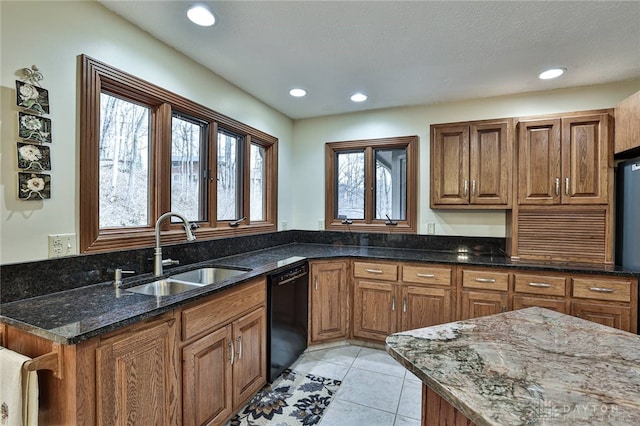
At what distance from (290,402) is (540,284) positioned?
213 centimetres

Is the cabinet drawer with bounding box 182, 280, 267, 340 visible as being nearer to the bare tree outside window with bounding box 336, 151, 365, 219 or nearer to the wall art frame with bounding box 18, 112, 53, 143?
the wall art frame with bounding box 18, 112, 53, 143

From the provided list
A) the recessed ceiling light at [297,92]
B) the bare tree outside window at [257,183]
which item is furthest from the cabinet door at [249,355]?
the recessed ceiling light at [297,92]

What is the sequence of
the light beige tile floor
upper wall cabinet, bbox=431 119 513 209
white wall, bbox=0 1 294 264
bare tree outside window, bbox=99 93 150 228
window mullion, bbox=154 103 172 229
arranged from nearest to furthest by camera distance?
white wall, bbox=0 1 294 264
bare tree outside window, bbox=99 93 150 228
the light beige tile floor
window mullion, bbox=154 103 172 229
upper wall cabinet, bbox=431 119 513 209

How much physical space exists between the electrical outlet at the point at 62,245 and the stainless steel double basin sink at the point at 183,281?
345 mm

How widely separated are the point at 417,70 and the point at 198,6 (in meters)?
1.66

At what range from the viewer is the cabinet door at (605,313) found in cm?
223

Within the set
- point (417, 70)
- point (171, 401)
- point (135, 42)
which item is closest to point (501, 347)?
point (171, 401)

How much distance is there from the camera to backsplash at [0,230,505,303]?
142 centimetres

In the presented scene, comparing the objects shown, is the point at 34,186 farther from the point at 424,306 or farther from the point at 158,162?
the point at 424,306

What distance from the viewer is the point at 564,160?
2.60 metres

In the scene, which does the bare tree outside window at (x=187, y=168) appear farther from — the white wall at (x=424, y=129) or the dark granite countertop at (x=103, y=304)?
the white wall at (x=424, y=129)

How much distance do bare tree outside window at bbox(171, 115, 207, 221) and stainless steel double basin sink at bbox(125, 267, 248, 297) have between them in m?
0.47

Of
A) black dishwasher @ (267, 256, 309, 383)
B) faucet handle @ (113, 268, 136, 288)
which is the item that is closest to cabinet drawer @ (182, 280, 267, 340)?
black dishwasher @ (267, 256, 309, 383)

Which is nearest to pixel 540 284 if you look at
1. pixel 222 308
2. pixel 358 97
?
pixel 358 97
